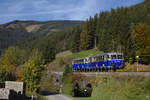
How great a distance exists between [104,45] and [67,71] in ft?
79.2

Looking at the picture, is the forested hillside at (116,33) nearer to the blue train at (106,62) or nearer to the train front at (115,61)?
the blue train at (106,62)

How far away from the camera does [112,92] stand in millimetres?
12414

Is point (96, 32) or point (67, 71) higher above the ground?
point (96, 32)

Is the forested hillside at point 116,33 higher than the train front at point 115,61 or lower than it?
higher

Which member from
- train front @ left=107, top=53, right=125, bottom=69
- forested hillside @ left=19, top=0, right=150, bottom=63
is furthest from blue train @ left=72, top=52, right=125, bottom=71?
forested hillside @ left=19, top=0, right=150, bottom=63

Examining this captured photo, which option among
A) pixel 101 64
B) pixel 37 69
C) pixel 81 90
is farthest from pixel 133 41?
pixel 37 69

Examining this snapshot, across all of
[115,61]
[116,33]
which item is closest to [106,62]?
[115,61]

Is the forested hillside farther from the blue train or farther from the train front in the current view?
the train front

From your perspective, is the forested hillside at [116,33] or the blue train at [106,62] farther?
the forested hillside at [116,33]

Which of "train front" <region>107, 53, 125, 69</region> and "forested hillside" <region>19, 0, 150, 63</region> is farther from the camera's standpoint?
"forested hillside" <region>19, 0, 150, 63</region>

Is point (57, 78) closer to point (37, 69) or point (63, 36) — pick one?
point (37, 69)

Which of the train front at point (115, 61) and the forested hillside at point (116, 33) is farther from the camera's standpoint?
the forested hillside at point (116, 33)

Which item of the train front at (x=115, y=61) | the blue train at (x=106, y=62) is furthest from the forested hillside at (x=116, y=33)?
the train front at (x=115, y=61)

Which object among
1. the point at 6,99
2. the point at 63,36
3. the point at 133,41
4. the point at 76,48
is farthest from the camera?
the point at 63,36
